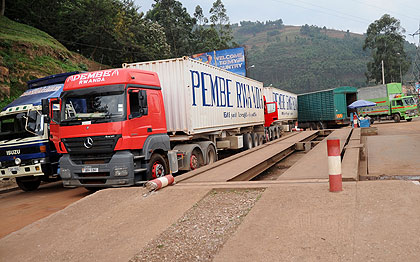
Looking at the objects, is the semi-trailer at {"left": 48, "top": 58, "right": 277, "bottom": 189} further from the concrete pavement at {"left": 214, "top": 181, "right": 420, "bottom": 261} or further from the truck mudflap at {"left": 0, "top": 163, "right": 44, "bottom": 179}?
the concrete pavement at {"left": 214, "top": 181, "right": 420, "bottom": 261}

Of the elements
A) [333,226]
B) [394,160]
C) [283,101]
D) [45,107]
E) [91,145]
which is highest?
[283,101]

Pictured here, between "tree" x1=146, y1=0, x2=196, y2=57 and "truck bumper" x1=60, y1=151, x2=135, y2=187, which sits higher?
"tree" x1=146, y1=0, x2=196, y2=57

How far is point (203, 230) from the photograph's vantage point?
3.95 meters

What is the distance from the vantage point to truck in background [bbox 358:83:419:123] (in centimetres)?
3306

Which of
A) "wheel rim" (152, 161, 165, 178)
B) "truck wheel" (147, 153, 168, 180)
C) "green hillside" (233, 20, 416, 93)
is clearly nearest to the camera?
"truck wheel" (147, 153, 168, 180)

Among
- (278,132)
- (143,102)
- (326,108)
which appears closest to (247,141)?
(278,132)

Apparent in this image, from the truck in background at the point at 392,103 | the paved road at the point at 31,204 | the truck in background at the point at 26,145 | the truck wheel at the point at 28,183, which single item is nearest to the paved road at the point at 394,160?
the paved road at the point at 31,204

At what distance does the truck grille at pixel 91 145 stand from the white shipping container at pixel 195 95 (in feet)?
9.39

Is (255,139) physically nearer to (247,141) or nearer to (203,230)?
(247,141)

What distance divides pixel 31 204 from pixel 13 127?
8.35 ft

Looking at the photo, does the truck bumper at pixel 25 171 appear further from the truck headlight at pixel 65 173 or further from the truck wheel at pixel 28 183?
the truck headlight at pixel 65 173

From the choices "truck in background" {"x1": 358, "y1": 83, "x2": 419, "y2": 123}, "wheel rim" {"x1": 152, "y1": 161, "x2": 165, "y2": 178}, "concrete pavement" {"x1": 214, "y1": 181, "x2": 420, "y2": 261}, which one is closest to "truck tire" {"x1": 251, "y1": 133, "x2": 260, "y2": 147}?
"wheel rim" {"x1": 152, "y1": 161, "x2": 165, "y2": 178}

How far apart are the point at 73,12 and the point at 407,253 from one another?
3300 centimetres

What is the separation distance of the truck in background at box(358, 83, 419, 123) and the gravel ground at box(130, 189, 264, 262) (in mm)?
32723
